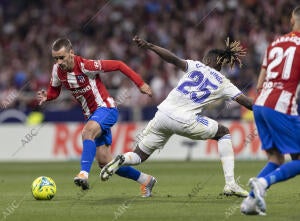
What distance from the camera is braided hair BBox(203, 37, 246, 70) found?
445 inches

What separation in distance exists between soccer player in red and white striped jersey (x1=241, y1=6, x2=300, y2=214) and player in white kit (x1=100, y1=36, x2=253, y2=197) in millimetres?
1913

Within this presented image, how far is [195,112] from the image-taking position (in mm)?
11203

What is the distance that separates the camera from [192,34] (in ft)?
83.6

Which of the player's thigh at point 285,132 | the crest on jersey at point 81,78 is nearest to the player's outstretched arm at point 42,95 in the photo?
the crest on jersey at point 81,78

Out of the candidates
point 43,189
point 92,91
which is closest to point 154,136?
point 92,91

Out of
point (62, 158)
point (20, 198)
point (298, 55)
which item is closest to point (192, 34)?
point (62, 158)

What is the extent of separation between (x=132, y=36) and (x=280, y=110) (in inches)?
672

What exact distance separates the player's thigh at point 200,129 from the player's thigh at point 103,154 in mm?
1316

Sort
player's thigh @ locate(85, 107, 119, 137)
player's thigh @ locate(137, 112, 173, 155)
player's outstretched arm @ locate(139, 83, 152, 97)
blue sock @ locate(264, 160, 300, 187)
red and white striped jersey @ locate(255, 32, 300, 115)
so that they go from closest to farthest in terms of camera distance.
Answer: blue sock @ locate(264, 160, 300, 187) → red and white striped jersey @ locate(255, 32, 300, 115) → player's outstretched arm @ locate(139, 83, 152, 97) → player's thigh @ locate(137, 112, 173, 155) → player's thigh @ locate(85, 107, 119, 137)

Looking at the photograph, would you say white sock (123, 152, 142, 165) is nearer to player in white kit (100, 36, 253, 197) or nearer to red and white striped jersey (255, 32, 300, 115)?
player in white kit (100, 36, 253, 197)

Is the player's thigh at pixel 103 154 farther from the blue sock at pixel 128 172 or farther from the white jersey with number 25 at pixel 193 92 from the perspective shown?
the white jersey with number 25 at pixel 193 92

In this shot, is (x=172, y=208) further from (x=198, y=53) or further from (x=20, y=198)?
(x=198, y=53)

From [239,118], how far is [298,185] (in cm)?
908

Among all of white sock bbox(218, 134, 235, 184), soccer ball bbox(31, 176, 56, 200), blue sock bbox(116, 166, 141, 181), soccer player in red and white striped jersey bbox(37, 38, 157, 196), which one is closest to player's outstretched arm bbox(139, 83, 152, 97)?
soccer player in red and white striped jersey bbox(37, 38, 157, 196)
